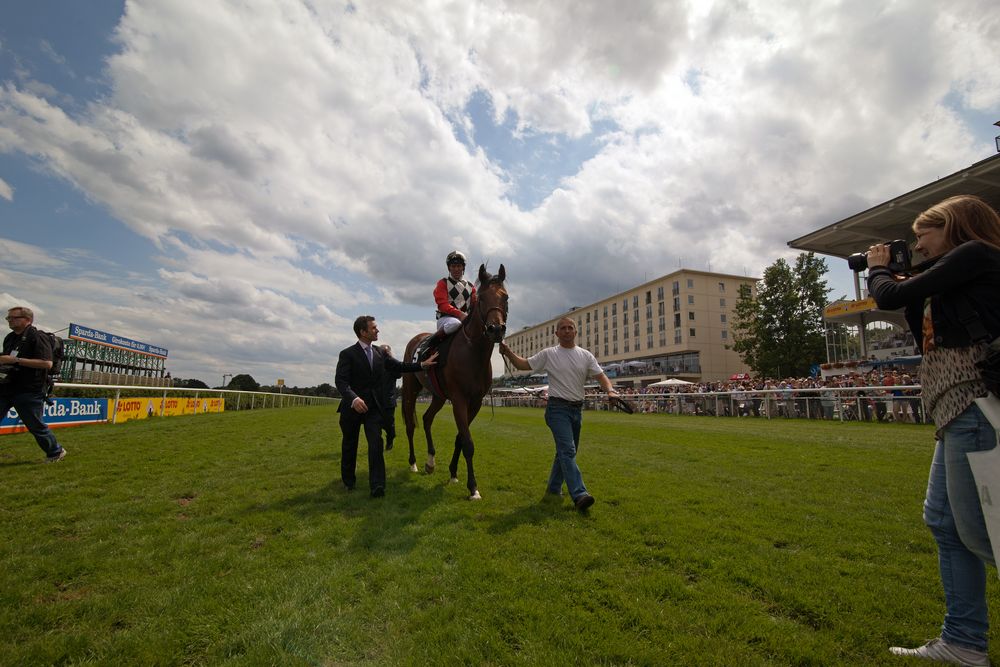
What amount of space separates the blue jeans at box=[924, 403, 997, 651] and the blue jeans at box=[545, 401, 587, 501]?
300 centimetres

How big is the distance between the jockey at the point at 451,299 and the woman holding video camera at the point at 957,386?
5301mm

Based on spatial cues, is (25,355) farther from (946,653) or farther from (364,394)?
(946,653)

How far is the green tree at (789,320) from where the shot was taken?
151 ft

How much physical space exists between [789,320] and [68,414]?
179 feet

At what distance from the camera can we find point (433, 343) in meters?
7.25

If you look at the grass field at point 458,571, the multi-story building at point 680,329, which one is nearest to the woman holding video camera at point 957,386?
the grass field at point 458,571

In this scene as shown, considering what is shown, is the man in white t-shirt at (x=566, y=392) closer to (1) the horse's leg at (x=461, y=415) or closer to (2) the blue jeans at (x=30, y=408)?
(1) the horse's leg at (x=461, y=415)

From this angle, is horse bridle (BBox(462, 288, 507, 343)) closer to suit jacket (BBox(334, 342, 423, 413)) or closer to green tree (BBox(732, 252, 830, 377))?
suit jacket (BBox(334, 342, 423, 413))

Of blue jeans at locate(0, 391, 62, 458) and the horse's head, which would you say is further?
blue jeans at locate(0, 391, 62, 458)

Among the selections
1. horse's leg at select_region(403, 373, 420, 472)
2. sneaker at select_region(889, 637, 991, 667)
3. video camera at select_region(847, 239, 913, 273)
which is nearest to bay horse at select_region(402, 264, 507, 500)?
horse's leg at select_region(403, 373, 420, 472)

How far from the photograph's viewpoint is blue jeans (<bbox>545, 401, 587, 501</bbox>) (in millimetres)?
5109

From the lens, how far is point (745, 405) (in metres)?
22.8

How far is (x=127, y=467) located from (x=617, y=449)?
31.3ft

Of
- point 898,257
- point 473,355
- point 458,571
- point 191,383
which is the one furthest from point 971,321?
point 191,383
